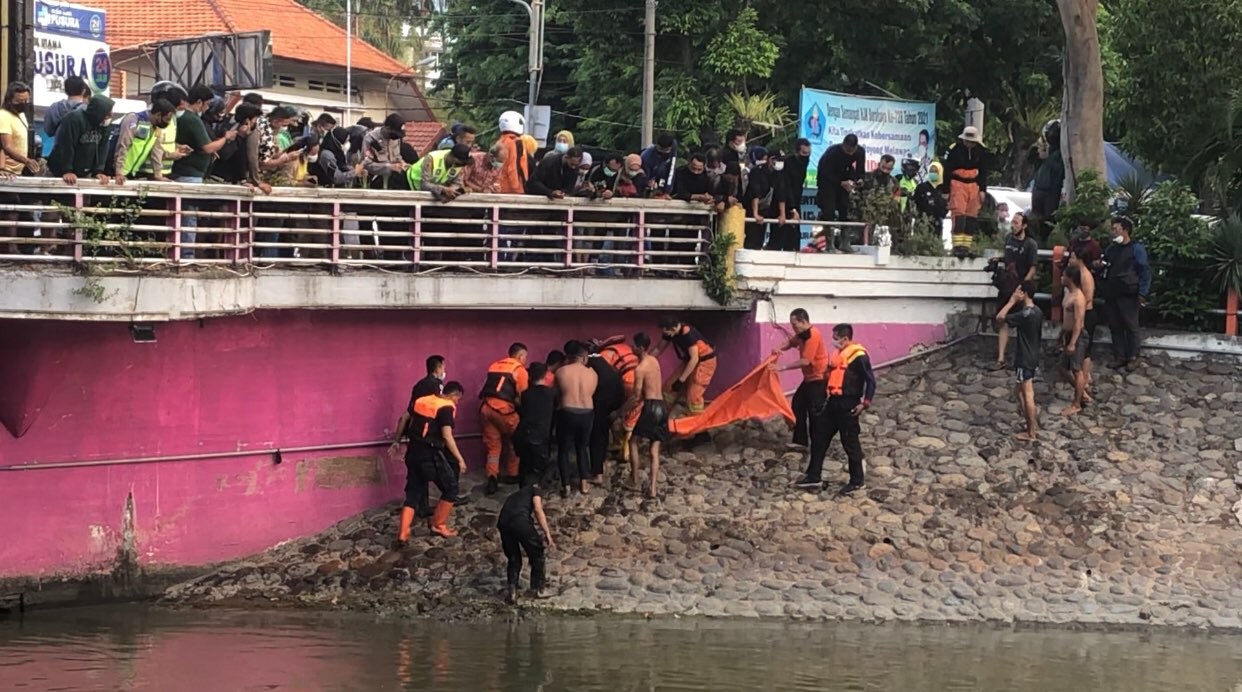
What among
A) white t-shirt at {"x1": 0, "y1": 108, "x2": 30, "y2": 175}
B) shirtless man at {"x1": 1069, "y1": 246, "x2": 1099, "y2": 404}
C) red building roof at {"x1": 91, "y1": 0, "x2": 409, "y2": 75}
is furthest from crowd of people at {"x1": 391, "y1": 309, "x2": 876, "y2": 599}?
red building roof at {"x1": 91, "y1": 0, "x2": 409, "y2": 75}

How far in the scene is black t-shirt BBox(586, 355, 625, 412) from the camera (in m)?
15.5

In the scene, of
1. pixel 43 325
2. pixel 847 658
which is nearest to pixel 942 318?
pixel 847 658

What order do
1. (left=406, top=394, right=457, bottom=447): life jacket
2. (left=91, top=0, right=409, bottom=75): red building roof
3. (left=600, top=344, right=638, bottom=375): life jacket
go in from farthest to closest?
(left=91, top=0, right=409, bottom=75): red building roof < (left=600, top=344, right=638, bottom=375): life jacket < (left=406, top=394, right=457, bottom=447): life jacket

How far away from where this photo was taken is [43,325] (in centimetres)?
1323

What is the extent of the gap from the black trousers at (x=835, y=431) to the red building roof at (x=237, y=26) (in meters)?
22.3

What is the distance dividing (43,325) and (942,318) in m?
9.70

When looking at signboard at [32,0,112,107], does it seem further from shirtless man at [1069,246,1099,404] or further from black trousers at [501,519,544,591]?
shirtless man at [1069,246,1099,404]

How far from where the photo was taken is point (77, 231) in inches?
505

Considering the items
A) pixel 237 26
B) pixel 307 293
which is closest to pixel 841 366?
pixel 307 293

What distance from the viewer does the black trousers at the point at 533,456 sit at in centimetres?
1462

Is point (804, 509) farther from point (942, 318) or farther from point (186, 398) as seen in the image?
point (186, 398)

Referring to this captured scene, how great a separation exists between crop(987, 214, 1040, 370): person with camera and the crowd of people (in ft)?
7.71

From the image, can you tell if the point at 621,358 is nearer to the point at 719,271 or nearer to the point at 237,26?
the point at 719,271

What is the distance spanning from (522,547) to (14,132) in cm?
555
